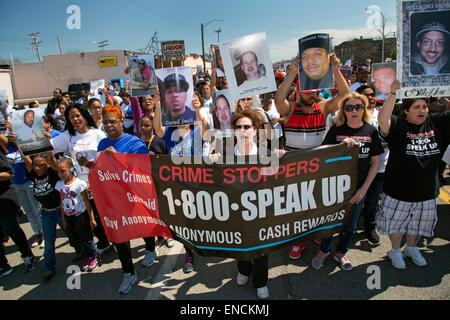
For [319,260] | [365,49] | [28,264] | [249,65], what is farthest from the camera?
[365,49]

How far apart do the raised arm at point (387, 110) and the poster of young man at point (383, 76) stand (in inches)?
60.3

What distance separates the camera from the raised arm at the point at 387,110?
276 centimetres

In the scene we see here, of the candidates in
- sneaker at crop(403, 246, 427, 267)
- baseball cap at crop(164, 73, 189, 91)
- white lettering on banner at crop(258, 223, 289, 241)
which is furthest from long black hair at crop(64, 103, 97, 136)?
sneaker at crop(403, 246, 427, 267)

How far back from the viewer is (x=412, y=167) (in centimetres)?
299

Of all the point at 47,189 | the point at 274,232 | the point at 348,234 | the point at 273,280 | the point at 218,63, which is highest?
the point at 218,63

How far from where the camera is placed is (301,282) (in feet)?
10.0

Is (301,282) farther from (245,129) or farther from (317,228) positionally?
(245,129)

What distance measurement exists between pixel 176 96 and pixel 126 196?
1.50 metres

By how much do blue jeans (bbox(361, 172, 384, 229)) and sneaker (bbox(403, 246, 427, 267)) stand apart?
0.56m

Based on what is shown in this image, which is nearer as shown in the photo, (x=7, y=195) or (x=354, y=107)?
(x=354, y=107)

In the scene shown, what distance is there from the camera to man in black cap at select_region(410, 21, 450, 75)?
8.80 feet

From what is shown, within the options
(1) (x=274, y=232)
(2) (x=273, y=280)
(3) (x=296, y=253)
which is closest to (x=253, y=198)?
(1) (x=274, y=232)

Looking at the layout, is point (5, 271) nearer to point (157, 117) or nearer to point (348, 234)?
point (157, 117)

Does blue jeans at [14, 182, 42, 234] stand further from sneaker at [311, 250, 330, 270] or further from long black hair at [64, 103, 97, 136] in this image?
sneaker at [311, 250, 330, 270]
